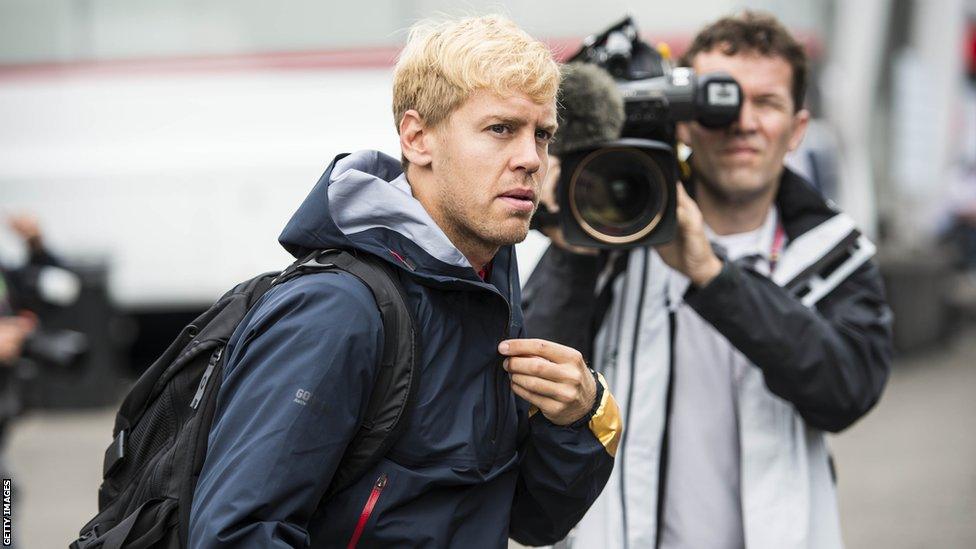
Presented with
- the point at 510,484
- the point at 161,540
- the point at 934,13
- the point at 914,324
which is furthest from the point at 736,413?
the point at 934,13

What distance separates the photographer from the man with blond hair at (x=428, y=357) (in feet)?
6.06

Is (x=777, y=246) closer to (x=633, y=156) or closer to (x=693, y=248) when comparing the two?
(x=693, y=248)

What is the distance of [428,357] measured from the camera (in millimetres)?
2004

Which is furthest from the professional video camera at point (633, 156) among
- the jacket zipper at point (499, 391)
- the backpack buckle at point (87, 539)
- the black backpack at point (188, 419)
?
the backpack buckle at point (87, 539)

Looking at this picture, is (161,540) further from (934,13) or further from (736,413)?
(934,13)

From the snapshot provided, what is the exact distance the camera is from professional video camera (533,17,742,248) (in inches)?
107

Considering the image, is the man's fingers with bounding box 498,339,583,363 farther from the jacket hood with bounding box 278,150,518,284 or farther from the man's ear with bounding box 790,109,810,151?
the man's ear with bounding box 790,109,810,151

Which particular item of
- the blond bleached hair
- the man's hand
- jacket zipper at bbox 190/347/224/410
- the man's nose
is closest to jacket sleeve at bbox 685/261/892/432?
the man's nose

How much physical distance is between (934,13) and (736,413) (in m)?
12.0

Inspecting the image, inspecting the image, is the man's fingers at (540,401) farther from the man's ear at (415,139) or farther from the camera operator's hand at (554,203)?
the camera operator's hand at (554,203)

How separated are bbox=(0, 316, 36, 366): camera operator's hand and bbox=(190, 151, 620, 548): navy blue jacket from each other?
9.61 feet

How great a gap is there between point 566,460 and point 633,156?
2.63 feet

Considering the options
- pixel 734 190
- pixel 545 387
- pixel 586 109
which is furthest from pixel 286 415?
pixel 734 190

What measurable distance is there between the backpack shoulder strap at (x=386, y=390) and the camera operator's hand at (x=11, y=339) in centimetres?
308
